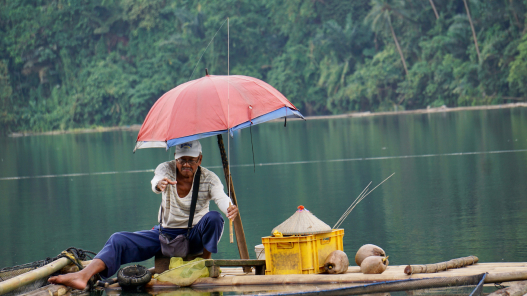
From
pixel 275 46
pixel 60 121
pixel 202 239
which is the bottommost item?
pixel 202 239

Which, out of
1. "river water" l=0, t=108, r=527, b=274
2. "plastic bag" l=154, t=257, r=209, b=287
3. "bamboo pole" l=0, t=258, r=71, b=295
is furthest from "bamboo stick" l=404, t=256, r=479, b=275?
"bamboo pole" l=0, t=258, r=71, b=295

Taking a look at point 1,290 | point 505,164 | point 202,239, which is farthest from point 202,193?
point 505,164

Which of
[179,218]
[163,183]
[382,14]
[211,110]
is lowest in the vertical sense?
[179,218]

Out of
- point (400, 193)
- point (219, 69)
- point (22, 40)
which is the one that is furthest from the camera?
point (22, 40)

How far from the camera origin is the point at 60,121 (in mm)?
58156

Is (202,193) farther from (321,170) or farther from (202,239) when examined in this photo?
(321,170)

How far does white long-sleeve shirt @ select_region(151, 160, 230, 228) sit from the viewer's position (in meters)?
5.50

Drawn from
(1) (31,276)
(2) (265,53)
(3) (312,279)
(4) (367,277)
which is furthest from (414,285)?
(2) (265,53)

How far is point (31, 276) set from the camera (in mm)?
5316

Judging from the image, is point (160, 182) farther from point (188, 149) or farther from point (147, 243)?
point (147, 243)

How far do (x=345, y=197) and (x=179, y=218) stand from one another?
559 centimetres

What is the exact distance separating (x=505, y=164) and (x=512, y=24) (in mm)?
33057

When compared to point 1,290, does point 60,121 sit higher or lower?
higher

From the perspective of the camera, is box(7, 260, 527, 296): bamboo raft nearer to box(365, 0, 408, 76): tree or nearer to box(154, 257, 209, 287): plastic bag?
box(154, 257, 209, 287): plastic bag
